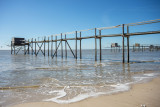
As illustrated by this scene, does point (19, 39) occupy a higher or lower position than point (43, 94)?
higher

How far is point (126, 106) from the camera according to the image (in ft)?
8.80

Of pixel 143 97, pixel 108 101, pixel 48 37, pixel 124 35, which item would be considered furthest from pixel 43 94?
pixel 48 37

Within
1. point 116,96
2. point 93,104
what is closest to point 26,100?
point 93,104

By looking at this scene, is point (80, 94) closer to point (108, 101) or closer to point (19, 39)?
point (108, 101)

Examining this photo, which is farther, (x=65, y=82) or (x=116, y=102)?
(x=65, y=82)

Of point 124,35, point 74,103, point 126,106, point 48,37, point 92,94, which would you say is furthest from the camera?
point 48,37

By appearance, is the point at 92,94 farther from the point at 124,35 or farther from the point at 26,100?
the point at 124,35

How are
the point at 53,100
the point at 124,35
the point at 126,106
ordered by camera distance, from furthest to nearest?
the point at 124,35
the point at 53,100
the point at 126,106

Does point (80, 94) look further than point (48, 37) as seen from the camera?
No

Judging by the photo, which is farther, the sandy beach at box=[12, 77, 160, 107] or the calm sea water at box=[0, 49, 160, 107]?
the calm sea water at box=[0, 49, 160, 107]

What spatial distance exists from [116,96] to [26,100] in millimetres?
2413

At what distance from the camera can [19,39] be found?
36.1 m

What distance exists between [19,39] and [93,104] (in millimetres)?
38385

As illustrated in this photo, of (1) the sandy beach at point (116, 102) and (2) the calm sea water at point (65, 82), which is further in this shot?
(2) the calm sea water at point (65, 82)
